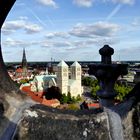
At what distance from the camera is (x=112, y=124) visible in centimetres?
204

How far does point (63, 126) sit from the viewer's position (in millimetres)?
2037

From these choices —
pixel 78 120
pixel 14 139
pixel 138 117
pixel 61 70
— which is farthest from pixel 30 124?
pixel 61 70

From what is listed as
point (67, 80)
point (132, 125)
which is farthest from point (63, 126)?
point (67, 80)

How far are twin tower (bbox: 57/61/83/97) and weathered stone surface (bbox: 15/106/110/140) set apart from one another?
80180 mm

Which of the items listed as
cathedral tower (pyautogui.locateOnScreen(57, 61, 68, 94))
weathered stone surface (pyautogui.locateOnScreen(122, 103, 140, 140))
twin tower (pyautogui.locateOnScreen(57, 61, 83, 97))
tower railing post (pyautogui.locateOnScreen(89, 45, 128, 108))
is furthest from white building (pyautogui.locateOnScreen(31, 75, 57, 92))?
weathered stone surface (pyautogui.locateOnScreen(122, 103, 140, 140))

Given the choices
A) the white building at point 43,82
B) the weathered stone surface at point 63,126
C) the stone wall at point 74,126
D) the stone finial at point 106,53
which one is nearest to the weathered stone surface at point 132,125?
the stone wall at point 74,126

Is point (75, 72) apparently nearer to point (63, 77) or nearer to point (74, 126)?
point (63, 77)

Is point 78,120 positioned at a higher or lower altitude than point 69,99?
higher

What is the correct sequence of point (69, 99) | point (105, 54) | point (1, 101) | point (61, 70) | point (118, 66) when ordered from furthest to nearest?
1. point (61, 70)
2. point (69, 99)
3. point (105, 54)
4. point (118, 66)
5. point (1, 101)

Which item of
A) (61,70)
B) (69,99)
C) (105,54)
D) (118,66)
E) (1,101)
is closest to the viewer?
(1,101)

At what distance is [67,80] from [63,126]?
270 ft

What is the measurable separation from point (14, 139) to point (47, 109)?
27 cm

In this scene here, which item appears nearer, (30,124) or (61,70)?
(30,124)

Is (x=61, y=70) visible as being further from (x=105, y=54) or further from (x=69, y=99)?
(x=105, y=54)
